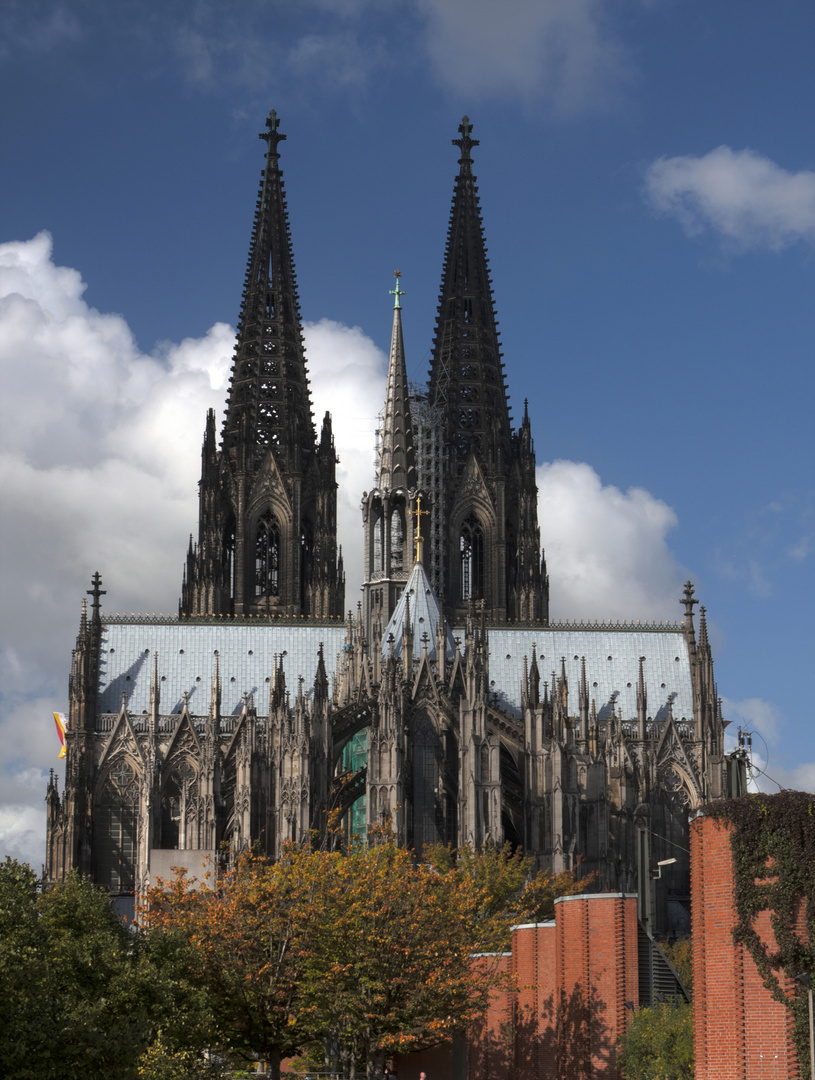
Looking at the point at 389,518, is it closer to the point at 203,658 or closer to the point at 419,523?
the point at 419,523

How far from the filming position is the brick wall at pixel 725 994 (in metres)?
38.8

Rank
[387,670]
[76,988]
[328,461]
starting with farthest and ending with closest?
[328,461]
[387,670]
[76,988]

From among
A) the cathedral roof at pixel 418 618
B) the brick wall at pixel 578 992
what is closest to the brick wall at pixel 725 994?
the brick wall at pixel 578 992

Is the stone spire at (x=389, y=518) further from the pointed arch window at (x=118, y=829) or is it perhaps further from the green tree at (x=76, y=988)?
the green tree at (x=76, y=988)

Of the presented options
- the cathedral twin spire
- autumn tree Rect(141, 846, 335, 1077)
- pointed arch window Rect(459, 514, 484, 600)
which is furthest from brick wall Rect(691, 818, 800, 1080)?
pointed arch window Rect(459, 514, 484, 600)

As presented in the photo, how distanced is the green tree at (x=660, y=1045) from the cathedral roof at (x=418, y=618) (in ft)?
Answer: 136

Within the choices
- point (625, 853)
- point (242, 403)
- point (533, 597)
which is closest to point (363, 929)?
point (625, 853)

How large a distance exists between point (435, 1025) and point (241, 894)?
310 inches

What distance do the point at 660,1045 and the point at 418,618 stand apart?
153 ft

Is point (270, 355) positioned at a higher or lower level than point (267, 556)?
higher

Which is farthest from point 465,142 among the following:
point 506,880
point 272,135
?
point 506,880

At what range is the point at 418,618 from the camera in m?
A: 88.4

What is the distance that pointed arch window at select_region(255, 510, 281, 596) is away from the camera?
111m

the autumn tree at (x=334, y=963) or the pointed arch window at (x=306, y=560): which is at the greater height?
the pointed arch window at (x=306, y=560)
